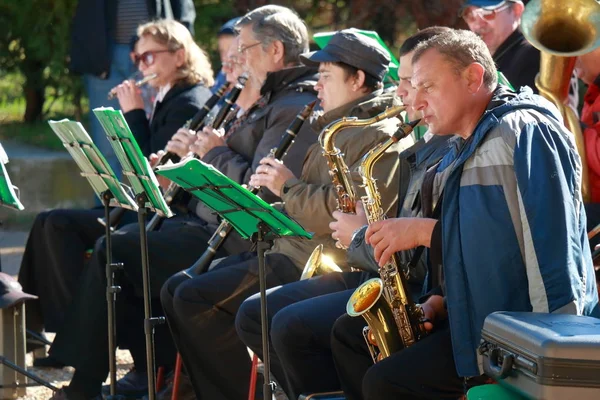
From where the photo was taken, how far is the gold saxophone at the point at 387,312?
127 inches

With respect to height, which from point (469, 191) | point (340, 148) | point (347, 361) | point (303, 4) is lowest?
point (303, 4)

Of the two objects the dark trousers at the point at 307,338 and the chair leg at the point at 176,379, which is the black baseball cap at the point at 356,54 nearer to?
the dark trousers at the point at 307,338

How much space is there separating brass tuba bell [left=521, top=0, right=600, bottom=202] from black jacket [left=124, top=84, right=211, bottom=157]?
6.49 ft

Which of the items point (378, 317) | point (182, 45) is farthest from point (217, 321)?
point (182, 45)

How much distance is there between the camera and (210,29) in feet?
29.0

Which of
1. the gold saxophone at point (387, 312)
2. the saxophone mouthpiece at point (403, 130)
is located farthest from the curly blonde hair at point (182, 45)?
the gold saxophone at point (387, 312)

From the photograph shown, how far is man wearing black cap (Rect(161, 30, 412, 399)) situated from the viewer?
3.97 m

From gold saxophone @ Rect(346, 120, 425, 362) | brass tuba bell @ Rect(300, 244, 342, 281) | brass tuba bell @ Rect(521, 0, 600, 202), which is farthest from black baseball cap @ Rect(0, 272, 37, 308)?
brass tuba bell @ Rect(521, 0, 600, 202)

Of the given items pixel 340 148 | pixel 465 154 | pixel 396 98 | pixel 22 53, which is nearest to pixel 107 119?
pixel 340 148

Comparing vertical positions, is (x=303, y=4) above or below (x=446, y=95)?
below

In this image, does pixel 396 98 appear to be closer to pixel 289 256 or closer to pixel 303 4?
pixel 289 256

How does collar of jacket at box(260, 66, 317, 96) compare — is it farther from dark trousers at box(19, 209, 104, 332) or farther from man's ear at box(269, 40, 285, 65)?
dark trousers at box(19, 209, 104, 332)

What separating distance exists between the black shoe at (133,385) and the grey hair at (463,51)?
93.4 inches

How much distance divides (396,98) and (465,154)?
119cm
